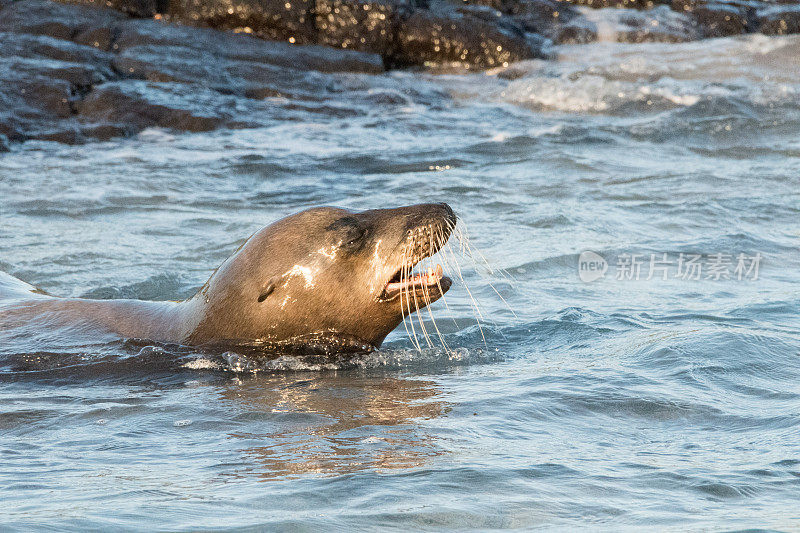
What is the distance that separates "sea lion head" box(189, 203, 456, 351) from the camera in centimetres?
508

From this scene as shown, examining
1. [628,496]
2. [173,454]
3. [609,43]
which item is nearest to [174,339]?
[173,454]

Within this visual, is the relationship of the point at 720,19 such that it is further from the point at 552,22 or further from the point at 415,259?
the point at 415,259

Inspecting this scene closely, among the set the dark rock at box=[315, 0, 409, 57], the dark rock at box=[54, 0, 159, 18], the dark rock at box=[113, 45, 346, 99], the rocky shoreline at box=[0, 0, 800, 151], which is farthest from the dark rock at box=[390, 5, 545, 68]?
the dark rock at box=[54, 0, 159, 18]

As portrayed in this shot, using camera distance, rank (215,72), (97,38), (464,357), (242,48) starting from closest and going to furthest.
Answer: (464,357), (215,72), (97,38), (242,48)

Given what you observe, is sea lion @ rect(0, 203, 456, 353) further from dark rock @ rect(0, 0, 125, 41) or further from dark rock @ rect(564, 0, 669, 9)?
dark rock @ rect(564, 0, 669, 9)

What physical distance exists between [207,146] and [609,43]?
9199 mm

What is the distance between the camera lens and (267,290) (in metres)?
5.08

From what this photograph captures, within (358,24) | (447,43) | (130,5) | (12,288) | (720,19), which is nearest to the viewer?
(12,288)

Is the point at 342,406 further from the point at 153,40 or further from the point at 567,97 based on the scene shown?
the point at 153,40

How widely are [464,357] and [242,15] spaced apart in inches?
510

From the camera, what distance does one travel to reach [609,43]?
63.0ft

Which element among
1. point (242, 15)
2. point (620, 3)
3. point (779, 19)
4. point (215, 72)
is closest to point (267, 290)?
point (215, 72)

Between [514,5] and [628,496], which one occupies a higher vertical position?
[514,5]

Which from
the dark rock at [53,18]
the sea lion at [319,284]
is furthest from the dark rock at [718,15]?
the sea lion at [319,284]
